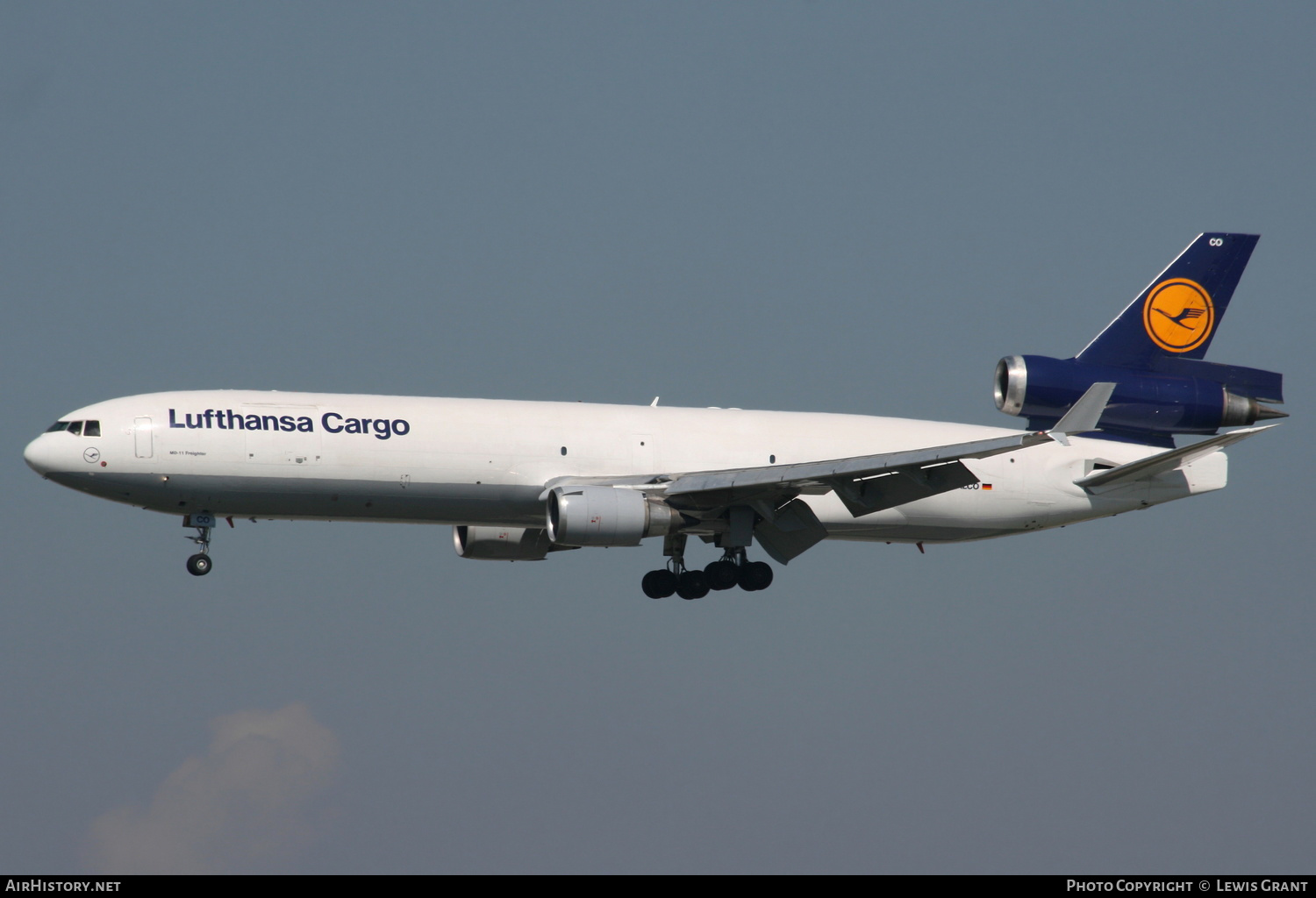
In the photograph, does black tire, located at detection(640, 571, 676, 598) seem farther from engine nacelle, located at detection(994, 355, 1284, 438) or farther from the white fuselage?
engine nacelle, located at detection(994, 355, 1284, 438)

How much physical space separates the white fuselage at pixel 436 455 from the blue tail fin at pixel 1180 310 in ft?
13.4

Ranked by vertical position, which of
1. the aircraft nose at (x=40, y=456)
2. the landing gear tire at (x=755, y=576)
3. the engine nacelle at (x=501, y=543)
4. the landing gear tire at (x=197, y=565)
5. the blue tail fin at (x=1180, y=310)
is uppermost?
the blue tail fin at (x=1180, y=310)

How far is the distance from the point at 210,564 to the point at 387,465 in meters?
5.81

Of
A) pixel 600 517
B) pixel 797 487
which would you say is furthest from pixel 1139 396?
pixel 600 517

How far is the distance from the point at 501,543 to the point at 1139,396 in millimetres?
19660

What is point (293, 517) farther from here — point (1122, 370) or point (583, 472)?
point (1122, 370)

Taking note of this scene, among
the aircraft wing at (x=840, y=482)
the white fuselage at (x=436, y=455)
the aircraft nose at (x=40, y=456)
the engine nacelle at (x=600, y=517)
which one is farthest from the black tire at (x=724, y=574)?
the aircraft nose at (x=40, y=456)

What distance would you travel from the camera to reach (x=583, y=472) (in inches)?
1853

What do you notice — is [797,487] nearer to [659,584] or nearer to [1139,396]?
[659,584]

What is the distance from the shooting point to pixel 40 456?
145ft

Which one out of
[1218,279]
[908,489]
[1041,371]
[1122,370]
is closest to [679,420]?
[908,489]

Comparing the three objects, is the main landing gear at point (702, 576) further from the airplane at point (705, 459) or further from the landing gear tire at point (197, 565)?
the landing gear tire at point (197, 565)

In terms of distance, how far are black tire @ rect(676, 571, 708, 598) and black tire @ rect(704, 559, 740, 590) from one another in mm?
337

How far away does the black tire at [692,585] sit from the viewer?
163ft
